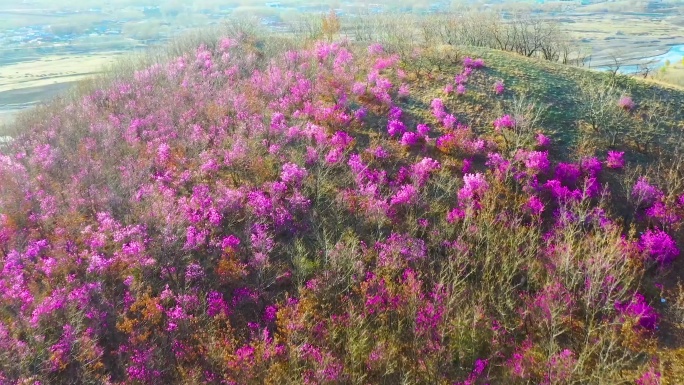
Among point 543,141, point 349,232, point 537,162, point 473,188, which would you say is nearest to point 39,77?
point 349,232

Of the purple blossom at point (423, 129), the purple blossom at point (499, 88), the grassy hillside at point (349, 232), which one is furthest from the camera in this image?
the purple blossom at point (499, 88)

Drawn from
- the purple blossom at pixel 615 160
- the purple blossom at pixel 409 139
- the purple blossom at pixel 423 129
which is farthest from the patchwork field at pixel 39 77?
the purple blossom at pixel 615 160

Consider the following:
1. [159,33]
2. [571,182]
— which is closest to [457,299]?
[571,182]

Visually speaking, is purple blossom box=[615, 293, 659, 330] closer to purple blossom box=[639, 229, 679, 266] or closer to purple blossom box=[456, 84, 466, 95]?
purple blossom box=[639, 229, 679, 266]

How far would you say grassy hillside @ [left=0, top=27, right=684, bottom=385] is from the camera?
1103cm

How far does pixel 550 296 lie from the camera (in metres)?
11.8

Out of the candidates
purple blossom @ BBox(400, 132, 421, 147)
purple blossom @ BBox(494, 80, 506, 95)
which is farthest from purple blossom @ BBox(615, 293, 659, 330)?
purple blossom @ BBox(494, 80, 506, 95)

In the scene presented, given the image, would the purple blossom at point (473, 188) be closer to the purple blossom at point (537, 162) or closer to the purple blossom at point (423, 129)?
the purple blossom at point (537, 162)

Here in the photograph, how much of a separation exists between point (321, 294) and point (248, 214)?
4524mm

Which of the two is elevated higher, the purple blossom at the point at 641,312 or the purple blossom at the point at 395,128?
the purple blossom at the point at 395,128

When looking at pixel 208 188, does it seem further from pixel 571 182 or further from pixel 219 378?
pixel 571 182

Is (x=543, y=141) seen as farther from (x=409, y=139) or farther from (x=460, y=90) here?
(x=409, y=139)

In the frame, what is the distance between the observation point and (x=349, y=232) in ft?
48.4

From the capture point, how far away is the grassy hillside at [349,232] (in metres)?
A: 11.0
